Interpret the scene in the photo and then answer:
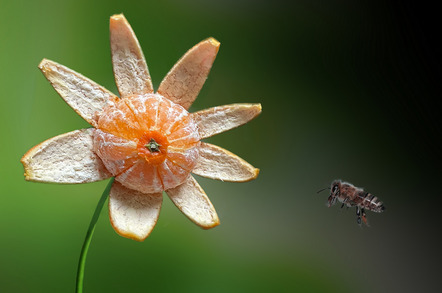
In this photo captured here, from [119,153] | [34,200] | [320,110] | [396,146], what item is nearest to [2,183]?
[34,200]

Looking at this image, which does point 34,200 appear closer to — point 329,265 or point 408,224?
point 329,265

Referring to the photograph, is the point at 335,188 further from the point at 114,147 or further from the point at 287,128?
the point at 114,147

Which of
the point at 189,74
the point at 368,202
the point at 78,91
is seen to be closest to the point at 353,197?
the point at 368,202

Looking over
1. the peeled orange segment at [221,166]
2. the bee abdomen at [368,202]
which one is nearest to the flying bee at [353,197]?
the bee abdomen at [368,202]

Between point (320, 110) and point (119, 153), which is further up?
point (320, 110)

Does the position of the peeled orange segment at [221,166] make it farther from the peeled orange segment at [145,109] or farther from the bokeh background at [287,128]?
the bokeh background at [287,128]

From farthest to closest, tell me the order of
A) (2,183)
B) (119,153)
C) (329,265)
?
(329,265) → (2,183) → (119,153)

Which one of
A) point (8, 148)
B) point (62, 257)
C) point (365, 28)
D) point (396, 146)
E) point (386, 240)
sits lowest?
point (62, 257)
